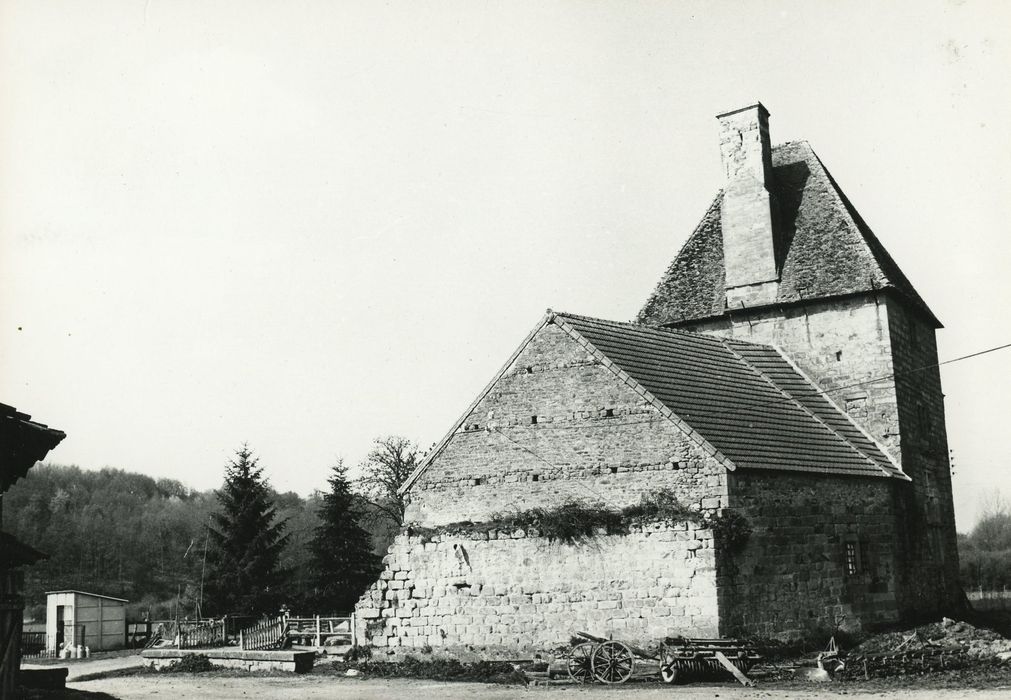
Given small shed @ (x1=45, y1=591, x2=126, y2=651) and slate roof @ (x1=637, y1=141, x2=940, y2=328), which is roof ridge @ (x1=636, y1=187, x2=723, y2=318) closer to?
slate roof @ (x1=637, y1=141, x2=940, y2=328)

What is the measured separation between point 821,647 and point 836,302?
374 inches

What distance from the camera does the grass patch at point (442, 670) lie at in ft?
61.2

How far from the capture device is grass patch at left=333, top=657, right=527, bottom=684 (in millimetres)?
18641

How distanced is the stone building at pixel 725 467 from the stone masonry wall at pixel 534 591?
0.12 ft

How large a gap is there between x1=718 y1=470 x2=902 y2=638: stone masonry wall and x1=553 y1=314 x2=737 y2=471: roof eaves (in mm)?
661

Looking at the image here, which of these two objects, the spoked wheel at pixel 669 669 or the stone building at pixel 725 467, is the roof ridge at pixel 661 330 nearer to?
the stone building at pixel 725 467

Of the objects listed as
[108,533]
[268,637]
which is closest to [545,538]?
[268,637]

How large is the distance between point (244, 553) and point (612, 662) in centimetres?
2377

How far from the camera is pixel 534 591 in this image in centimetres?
1989

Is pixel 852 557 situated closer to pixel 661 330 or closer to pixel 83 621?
pixel 661 330

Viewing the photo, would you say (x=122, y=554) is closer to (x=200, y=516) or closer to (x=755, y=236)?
(x=200, y=516)

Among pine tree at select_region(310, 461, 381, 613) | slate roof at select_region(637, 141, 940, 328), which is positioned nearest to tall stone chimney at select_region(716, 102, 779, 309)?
slate roof at select_region(637, 141, 940, 328)

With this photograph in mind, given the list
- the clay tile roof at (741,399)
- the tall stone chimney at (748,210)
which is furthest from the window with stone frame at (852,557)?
the tall stone chimney at (748,210)

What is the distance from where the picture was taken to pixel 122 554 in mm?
78938
